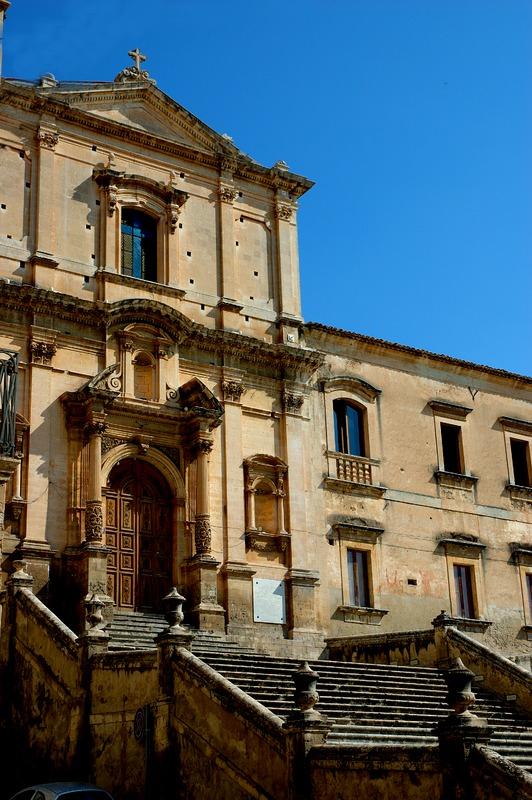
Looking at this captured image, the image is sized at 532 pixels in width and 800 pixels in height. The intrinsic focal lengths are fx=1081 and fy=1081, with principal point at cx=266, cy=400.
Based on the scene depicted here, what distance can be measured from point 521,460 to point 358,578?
8.09m

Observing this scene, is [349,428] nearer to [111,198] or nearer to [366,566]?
[366,566]

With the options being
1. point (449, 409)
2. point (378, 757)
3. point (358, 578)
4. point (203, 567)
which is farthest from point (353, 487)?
point (378, 757)

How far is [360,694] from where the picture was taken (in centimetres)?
1872

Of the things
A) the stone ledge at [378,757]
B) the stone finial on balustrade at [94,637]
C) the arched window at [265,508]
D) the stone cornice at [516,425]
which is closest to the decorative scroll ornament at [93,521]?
the stone finial on balustrade at [94,637]

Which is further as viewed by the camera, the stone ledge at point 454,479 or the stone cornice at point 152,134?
the stone ledge at point 454,479

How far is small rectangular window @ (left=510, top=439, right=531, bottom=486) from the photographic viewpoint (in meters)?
32.0

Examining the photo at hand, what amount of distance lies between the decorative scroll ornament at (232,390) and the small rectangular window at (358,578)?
188 inches

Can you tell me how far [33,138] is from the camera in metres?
25.3

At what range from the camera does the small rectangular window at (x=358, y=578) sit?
87.1 feet

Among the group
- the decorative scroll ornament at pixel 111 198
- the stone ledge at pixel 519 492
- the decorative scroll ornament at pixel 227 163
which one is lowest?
the stone ledge at pixel 519 492

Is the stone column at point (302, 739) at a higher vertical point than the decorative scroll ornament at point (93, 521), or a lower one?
lower

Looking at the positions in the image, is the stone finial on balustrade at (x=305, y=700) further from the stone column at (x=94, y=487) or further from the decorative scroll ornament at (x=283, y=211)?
the decorative scroll ornament at (x=283, y=211)

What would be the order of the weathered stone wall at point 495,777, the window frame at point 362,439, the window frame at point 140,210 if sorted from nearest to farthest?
the weathered stone wall at point 495,777 → the window frame at point 140,210 → the window frame at point 362,439

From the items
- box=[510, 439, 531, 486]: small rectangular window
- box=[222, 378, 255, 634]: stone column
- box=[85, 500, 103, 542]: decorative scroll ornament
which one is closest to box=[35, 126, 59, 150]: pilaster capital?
box=[222, 378, 255, 634]: stone column
